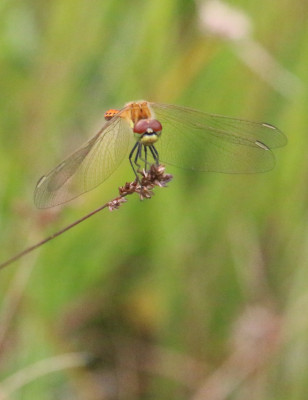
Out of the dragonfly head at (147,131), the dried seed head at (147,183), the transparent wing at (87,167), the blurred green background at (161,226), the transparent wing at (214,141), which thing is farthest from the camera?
the blurred green background at (161,226)

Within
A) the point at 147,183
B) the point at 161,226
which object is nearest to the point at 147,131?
the point at 147,183

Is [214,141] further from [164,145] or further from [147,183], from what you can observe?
[147,183]

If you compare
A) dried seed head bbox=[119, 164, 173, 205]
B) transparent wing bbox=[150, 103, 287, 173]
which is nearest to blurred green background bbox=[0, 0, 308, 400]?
transparent wing bbox=[150, 103, 287, 173]

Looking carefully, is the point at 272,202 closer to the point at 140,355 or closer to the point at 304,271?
the point at 304,271

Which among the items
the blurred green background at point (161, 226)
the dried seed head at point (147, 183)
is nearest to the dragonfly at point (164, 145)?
the dried seed head at point (147, 183)

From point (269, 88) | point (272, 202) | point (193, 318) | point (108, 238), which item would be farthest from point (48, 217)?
point (269, 88)

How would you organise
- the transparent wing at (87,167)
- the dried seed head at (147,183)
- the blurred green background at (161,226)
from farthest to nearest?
the blurred green background at (161,226), the transparent wing at (87,167), the dried seed head at (147,183)

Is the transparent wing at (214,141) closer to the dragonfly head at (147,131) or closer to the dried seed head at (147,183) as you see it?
the dragonfly head at (147,131)

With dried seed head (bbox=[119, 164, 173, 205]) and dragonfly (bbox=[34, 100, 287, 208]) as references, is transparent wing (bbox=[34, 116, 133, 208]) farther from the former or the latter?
dried seed head (bbox=[119, 164, 173, 205])

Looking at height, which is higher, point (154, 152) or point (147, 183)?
point (154, 152)
